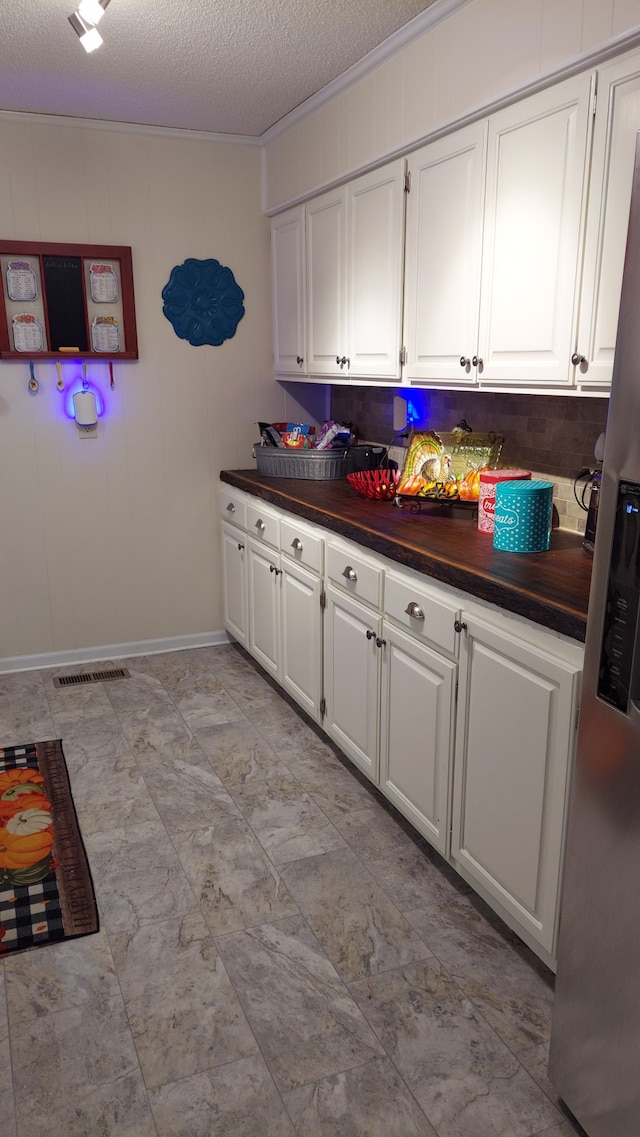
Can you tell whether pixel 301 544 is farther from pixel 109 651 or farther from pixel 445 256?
pixel 109 651

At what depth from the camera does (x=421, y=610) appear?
229 centimetres

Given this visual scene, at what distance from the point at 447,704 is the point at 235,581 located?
6.65ft

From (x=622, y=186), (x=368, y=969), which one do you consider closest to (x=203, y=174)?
(x=622, y=186)

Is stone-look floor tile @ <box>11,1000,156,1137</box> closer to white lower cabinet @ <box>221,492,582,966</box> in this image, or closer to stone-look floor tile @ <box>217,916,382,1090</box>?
stone-look floor tile @ <box>217,916,382,1090</box>

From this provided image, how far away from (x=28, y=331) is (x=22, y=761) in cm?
187

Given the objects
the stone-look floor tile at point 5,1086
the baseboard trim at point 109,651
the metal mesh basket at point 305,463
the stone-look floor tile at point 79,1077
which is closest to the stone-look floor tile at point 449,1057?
the stone-look floor tile at point 79,1077

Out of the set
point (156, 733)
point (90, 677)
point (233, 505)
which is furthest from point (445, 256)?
point (90, 677)

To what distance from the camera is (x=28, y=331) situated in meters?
3.65

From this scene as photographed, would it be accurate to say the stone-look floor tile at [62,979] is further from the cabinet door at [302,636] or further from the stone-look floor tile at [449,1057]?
the cabinet door at [302,636]

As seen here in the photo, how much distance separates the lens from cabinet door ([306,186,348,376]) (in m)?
3.31

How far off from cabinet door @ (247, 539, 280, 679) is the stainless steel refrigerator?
6.87ft

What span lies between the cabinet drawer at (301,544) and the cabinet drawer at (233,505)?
1.74 ft

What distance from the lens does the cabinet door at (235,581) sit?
154 inches

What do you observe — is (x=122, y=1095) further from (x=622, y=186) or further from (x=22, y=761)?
(x=622, y=186)
